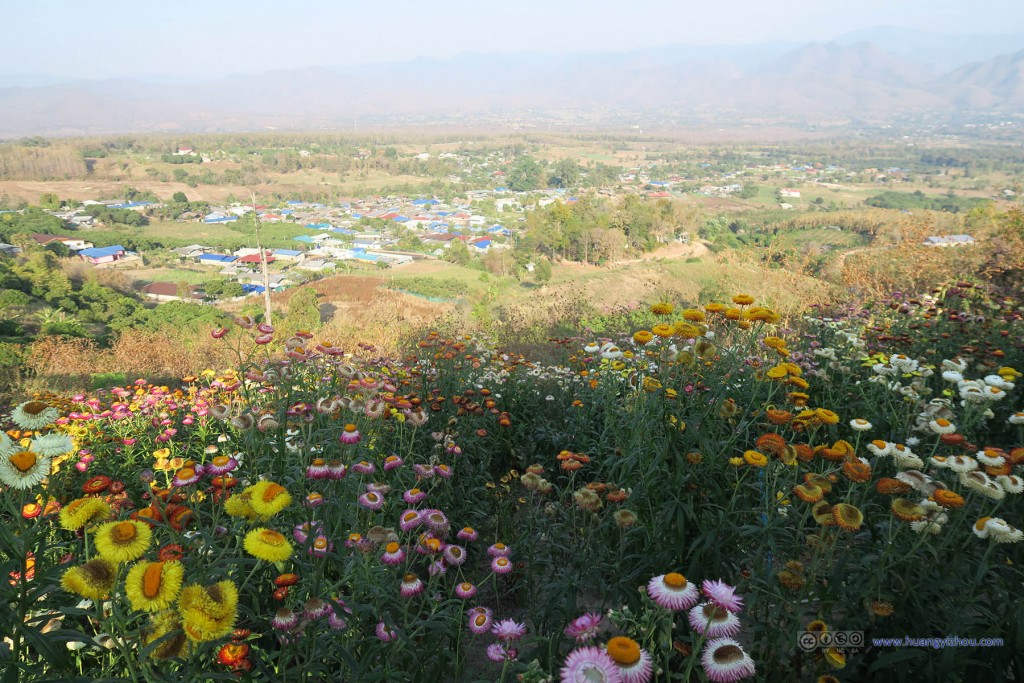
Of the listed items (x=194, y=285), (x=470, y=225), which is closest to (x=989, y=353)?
(x=194, y=285)

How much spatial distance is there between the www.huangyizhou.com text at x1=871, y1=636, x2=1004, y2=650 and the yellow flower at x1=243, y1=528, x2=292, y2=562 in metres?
1.63

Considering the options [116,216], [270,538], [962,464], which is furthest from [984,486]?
[116,216]

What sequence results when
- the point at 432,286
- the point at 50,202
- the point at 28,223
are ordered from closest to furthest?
the point at 432,286 → the point at 28,223 → the point at 50,202

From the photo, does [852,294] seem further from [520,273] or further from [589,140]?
[589,140]

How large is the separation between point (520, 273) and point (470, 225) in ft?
88.2

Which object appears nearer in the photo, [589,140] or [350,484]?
[350,484]

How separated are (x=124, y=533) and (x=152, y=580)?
0.14 m

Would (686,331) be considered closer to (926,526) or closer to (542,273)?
(926,526)

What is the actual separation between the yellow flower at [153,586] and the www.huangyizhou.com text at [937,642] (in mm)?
1814

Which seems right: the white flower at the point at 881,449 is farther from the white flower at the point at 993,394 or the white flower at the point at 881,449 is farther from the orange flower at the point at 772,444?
the white flower at the point at 993,394

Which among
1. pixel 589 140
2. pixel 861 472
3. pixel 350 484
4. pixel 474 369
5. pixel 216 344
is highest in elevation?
pixel 589 140

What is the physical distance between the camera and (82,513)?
1298 mm

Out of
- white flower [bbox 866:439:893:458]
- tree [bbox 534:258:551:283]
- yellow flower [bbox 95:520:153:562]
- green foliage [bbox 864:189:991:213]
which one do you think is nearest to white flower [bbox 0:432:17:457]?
yellow flower [bbox 95:520:153:562]

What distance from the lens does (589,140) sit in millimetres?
127625
